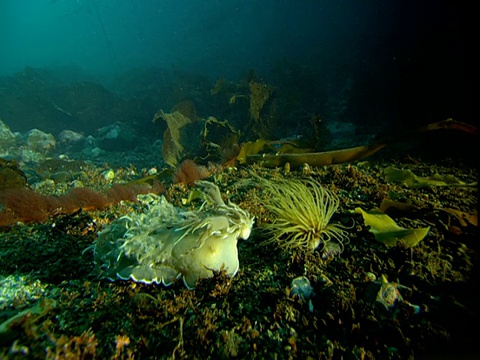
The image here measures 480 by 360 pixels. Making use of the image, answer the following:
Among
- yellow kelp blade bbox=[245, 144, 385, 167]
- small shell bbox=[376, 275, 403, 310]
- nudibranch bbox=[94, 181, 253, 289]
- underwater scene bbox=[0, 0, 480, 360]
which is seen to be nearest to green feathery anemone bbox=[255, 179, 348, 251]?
underwater scene bbox=[0, 0, 480, 360]

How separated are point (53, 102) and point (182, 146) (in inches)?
535

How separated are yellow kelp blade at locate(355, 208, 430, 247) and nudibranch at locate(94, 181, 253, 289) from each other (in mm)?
1261

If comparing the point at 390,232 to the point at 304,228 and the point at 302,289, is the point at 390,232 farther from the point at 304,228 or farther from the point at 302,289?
the point at 302,289

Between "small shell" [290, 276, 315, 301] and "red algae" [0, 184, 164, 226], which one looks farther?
"red algae" [0, 184, 164, 226]

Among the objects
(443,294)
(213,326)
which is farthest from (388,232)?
(213,326)

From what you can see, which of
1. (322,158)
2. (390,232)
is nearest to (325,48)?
(322,158)

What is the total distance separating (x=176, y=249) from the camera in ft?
6.39

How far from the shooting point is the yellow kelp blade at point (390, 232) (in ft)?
6.91

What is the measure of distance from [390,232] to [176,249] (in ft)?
6.45

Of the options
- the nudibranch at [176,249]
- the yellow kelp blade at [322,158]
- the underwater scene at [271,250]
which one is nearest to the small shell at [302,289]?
the underwater scene at [271,250]

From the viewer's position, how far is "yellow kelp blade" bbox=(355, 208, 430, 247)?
2.11m

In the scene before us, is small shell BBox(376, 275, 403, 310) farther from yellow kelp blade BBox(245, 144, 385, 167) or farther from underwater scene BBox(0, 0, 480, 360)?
yellow kelp blade BBox(245, 144, 385, 167)

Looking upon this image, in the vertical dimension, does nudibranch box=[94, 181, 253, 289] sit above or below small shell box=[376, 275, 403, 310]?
above

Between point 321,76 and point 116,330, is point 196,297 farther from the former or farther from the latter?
point 321,76
